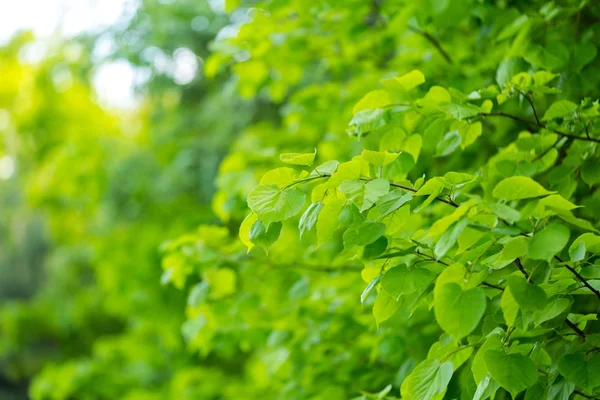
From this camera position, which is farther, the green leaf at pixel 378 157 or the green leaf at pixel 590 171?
the green leaf at pixel 590 171

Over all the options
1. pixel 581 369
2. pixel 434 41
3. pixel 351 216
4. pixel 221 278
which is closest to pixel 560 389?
pixel 581 369

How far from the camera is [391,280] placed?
3.74ft

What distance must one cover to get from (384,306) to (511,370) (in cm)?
25

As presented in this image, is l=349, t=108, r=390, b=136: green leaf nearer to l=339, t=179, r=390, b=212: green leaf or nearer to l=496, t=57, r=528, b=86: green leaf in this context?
l=339, t=179, r=390, b=212: green leaf

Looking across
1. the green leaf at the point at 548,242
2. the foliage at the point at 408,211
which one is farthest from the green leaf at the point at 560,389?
the green leaf at the point at 548,242

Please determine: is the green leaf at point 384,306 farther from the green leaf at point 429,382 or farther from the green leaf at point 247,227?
the green leaf at point 247,227

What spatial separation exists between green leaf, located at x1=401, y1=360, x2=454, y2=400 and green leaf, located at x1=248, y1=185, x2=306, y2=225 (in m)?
0.41

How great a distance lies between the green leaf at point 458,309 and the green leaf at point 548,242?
0.34 feet

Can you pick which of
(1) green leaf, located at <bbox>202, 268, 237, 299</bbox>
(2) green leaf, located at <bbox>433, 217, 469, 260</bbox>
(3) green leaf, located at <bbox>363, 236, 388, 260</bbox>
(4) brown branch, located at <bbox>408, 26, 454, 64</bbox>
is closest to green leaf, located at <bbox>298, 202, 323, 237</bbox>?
(3) green leaf, located at <bbox>363, 236, 388, 260</bbox>

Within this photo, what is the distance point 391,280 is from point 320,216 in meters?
0.17

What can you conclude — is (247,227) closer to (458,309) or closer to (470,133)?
(458,309)

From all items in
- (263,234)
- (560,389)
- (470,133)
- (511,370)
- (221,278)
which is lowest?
(221,278)

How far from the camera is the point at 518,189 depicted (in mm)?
1012

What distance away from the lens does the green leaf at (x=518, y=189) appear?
3.26 feet
